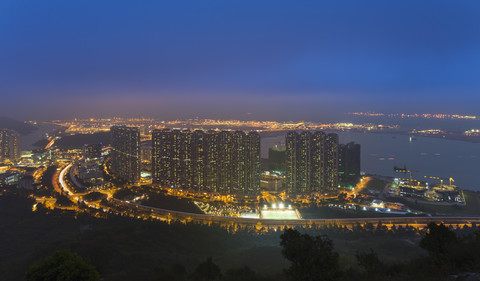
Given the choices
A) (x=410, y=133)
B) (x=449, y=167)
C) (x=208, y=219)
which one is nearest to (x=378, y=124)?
(x=410, y=133)

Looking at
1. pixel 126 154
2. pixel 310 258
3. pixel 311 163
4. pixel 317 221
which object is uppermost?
pixel 310 258

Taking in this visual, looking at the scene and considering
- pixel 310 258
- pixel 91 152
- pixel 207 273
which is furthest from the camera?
pixel 91 152

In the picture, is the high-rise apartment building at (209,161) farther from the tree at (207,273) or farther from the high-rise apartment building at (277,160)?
the tree at (207,273)

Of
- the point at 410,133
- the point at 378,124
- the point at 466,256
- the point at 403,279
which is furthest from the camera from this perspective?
the point at 378,124

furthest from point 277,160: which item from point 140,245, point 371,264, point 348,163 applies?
A: point 371,264

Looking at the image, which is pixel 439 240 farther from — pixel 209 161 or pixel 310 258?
pixel 209 161

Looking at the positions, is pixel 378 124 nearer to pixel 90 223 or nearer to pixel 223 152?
pixel 223 152

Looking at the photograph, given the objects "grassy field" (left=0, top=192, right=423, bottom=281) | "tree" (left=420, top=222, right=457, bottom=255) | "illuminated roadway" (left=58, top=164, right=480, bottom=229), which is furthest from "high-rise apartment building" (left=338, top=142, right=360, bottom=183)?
"tree" (left=420, top=222, right=457, bottom=255)
